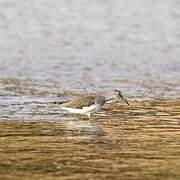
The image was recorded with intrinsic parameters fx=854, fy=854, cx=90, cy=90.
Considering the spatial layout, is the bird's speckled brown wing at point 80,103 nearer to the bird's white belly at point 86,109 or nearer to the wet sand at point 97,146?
the bird's white belly at point 86,109

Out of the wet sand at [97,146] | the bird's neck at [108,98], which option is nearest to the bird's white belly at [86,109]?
the wet sand at [97,146]

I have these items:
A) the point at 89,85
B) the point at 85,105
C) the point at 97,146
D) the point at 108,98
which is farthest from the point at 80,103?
the point at 89,85

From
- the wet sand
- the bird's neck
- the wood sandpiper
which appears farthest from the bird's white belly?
the bird's neck

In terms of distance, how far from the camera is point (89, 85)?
1648 centimetres

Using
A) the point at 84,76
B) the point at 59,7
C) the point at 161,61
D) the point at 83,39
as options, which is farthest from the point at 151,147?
the point at 59,7

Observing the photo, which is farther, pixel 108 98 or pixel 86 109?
pixel 108 98

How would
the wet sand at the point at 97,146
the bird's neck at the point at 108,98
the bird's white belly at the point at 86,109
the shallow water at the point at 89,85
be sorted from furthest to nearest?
the bird's neck at the point at 108,98 → the bird's white belly at the point at 86,109 → the shallow water at the point at 89,85 → the wet sand at the point at 97,146

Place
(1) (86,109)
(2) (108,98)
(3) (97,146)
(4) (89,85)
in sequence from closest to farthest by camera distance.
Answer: (3) (97,146)
(1) (86,109)
(2) (108,98)
(4) (89,85)

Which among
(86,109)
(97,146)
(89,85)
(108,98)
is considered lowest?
(97,146)

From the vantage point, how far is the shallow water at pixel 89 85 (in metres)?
10.0

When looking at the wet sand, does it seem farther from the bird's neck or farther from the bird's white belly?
the bird's neck

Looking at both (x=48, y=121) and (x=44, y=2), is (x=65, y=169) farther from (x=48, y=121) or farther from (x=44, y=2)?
(x=44, y=2)

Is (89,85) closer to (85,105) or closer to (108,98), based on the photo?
(108,98)

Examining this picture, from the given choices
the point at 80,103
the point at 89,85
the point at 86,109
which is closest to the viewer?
the point at 86,109
